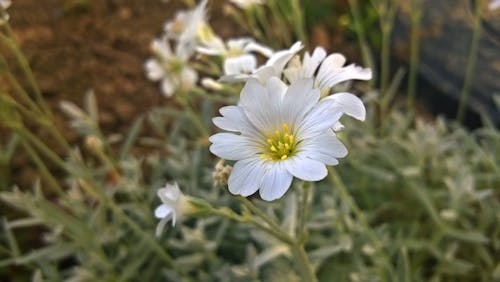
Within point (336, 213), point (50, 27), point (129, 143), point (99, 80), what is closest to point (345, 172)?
point (336, 213)

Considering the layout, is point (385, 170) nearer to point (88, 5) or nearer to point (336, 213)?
point (336, 213)

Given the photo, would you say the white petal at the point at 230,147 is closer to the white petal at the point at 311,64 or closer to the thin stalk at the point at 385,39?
the white petal at the point at 311,64

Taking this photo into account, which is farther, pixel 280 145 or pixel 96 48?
pixel 96 48

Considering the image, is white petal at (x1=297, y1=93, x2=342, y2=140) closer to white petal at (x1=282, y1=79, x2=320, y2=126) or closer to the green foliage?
white petal at (x1=282, y1=79, x2=320, y2=126)

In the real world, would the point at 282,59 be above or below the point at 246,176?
above

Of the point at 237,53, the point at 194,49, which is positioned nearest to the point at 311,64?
the point at 237,53

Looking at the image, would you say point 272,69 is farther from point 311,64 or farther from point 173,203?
point 173,203

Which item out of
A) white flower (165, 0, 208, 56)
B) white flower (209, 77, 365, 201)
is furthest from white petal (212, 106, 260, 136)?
white flower (165, 0, 208, 56)
